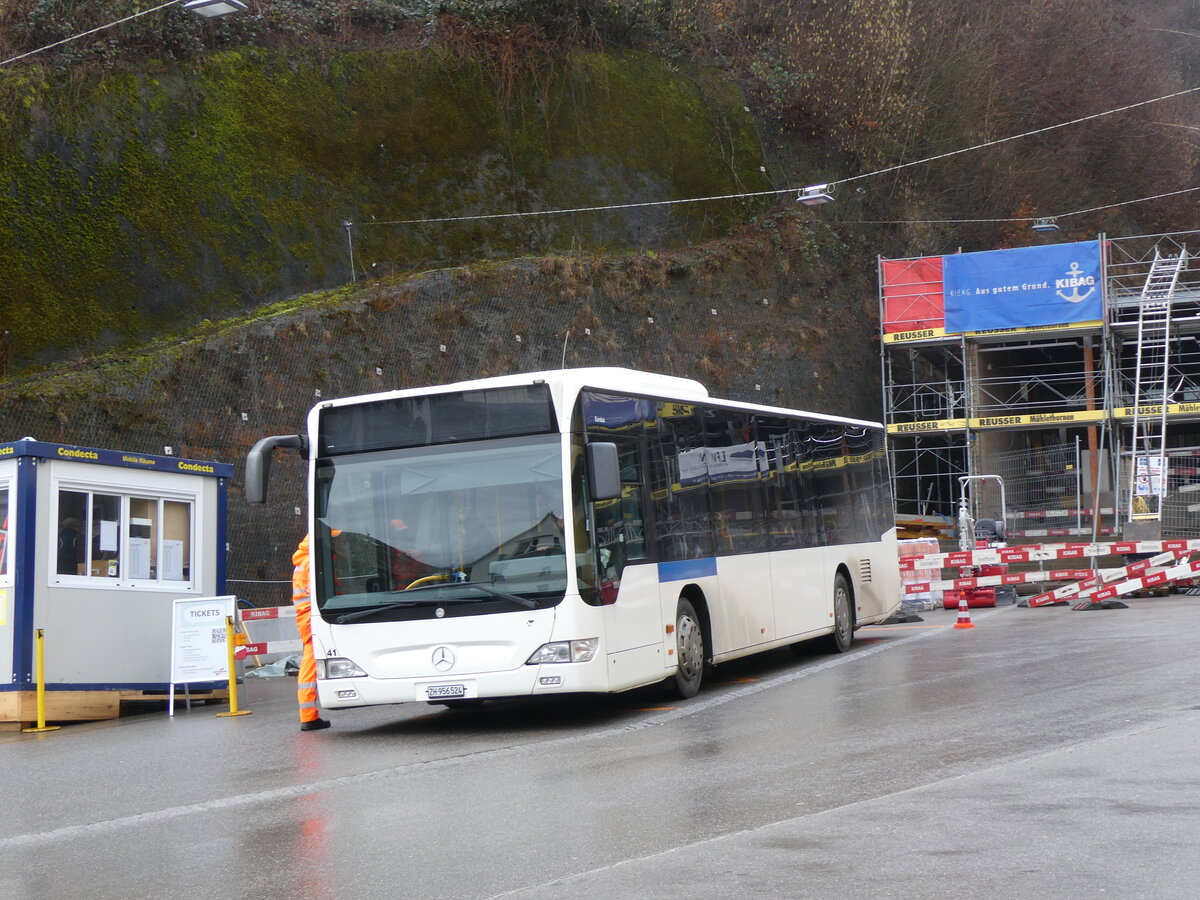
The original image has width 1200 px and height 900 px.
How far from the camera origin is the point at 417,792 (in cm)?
853

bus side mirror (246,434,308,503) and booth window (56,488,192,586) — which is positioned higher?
bus side mirror (246,434,308,503)

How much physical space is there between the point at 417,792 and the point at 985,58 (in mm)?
42146

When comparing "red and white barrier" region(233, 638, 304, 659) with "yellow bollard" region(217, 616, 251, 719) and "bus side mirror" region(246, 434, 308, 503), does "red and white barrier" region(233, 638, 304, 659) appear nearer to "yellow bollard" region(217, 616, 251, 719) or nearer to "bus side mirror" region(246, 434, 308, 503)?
"yellow bollard" region(217, 616, 251, 719)

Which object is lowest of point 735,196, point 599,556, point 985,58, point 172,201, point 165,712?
point 165,712

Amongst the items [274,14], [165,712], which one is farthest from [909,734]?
[274,14]

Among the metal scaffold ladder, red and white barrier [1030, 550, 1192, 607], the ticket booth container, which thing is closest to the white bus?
the ticket booth container

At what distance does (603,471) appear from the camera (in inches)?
438

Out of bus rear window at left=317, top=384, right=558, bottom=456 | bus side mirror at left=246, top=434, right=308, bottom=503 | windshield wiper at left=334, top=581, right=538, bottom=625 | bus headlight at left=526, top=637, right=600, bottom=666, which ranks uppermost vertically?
bus rear window at left=317, top=384, right=558, bottom=456

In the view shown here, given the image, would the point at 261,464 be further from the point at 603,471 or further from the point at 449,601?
the point at 603,471

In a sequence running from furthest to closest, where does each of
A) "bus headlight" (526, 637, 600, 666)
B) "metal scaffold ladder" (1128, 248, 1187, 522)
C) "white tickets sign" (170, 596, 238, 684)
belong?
"metal scaffold ladder" (1128, 248, 1187, 522)
"white tickets sign" (170, 596, 238, 684)
"bus headlight" (526, 637, 600, 666)

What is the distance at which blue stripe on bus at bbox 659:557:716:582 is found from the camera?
12.3 m

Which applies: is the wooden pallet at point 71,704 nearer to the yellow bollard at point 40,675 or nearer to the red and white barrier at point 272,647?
the yellow bollard at point 40,675

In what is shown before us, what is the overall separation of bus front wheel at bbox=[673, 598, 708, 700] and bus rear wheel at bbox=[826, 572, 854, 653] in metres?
4.11

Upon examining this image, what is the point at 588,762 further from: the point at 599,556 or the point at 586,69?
the point at 586,69
